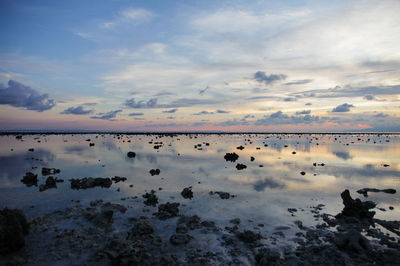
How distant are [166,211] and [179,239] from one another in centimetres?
348

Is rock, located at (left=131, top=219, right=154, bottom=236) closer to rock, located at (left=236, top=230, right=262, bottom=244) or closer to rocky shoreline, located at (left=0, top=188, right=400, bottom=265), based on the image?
rocky shoreline, located at (left=0, top=188, right=400, bottom=265)

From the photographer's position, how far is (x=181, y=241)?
9273 millimetres

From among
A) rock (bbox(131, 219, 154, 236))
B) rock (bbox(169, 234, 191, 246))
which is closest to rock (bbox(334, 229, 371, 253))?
rock (bbox(169, 234, 191, 246))

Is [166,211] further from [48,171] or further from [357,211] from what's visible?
[48,171]

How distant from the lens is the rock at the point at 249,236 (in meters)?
9.51

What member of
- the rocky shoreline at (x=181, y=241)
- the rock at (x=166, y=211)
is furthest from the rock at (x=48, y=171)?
the rock at (x=166, y=211)

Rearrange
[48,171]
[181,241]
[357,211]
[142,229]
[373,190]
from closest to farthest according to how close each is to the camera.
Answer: [181,241] < [142,229] < [357,211] < [373,190] < [48,171]

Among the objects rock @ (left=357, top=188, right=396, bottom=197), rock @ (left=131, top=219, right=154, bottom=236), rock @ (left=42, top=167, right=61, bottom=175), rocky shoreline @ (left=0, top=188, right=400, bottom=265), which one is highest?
rock @ (left=42, top=167, right=61, bottom=175)

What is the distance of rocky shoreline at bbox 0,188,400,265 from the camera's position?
8.15 metres

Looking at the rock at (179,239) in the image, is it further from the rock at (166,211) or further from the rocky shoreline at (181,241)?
the rock at (166,211)

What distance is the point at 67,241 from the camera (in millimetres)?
9336

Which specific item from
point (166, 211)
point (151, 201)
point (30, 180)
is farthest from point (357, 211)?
point (30, 180)

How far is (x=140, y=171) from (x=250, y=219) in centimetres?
1571

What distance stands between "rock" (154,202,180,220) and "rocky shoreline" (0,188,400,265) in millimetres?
75
